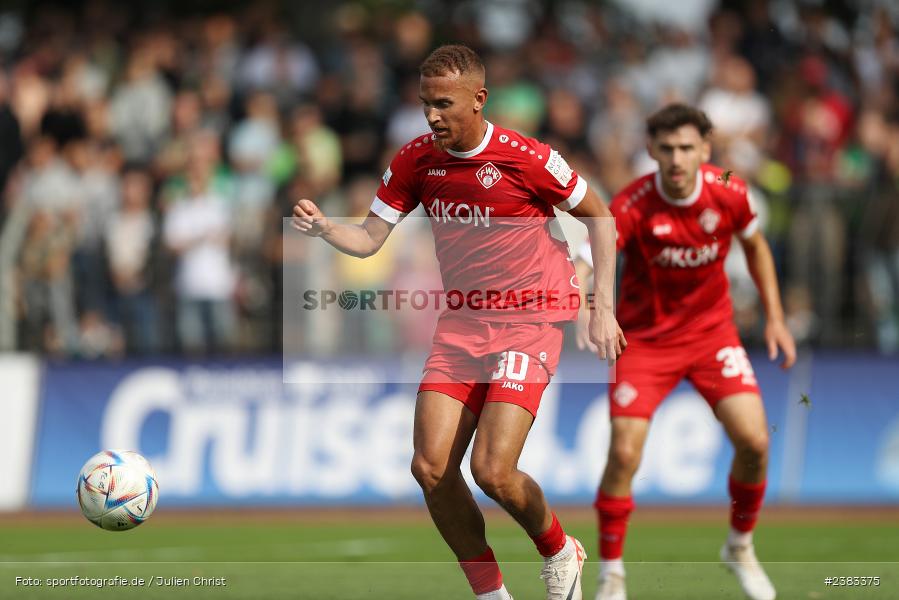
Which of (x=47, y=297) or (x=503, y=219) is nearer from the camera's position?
(x=503, y=219)

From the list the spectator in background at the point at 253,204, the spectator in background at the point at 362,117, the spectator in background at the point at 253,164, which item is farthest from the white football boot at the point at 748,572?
the spectator in background at the point at 362,117

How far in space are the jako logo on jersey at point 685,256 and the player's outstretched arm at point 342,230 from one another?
85.3 inches

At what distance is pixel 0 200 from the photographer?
16047mm

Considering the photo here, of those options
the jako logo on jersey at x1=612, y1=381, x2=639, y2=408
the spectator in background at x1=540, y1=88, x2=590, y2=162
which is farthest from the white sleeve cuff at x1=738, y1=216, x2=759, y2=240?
the spectator in background at x1=540, y1=88, x2=590, y2=162

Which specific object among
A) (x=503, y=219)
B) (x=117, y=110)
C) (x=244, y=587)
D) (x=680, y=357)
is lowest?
(x=244, y=587)

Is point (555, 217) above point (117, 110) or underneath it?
underneath

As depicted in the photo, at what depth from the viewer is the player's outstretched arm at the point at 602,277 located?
7477mm

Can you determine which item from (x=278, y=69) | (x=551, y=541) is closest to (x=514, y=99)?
(x=278, y=69)

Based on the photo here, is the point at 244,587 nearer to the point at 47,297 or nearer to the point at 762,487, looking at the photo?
the point at 762,487

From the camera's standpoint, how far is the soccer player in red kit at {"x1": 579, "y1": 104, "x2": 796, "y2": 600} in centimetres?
902

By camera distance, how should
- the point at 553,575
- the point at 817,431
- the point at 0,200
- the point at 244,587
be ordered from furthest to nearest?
the point at 0,200 < the point at 817,431 < the point at 244,587 < the point at 553,575

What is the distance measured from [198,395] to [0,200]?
3.47 metres

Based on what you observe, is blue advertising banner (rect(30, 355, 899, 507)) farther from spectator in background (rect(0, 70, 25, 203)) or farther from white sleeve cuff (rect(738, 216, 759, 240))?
white sleeve cuff (rect(738, 216, 759, 240))

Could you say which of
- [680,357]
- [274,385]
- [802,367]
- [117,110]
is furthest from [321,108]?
[680,357]
